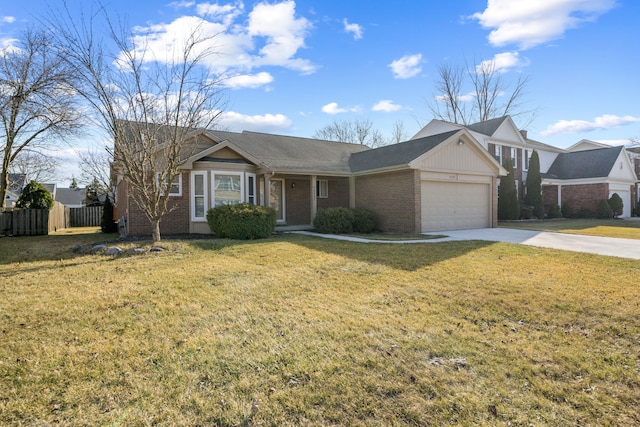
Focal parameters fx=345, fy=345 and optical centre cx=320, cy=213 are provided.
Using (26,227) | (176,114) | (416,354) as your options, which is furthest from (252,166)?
(416,354)

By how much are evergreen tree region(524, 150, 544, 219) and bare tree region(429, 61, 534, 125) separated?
→ 46.4 feet

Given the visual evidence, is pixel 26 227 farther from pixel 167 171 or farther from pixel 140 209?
pixel 167 171

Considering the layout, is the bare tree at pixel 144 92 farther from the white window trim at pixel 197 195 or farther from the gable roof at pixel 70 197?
the gable roof at pixel 70 197

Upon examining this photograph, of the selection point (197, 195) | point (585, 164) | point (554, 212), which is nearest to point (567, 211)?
point (554, 212)

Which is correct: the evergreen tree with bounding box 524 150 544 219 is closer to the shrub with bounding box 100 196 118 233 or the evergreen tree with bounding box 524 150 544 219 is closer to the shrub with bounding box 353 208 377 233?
the shrub with bounding box 353 208 377 233

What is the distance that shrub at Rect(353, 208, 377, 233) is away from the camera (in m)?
15.3

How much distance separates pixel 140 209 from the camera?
1269 cm

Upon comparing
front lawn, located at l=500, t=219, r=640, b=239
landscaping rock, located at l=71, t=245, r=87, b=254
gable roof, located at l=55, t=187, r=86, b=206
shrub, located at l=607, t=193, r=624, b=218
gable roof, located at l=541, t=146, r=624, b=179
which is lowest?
landscaping rock, located at l=71, t=245, r=87, b=254

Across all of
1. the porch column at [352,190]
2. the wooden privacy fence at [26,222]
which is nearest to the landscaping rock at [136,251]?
the porch column at [352,190]

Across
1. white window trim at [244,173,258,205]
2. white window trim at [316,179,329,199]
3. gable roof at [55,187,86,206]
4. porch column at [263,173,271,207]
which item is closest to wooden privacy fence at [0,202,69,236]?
white window trim at [244,173,258,205]

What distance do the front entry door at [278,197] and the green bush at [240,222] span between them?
3.81 metres

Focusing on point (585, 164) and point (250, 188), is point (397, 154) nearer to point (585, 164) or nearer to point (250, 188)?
point (250, 188)

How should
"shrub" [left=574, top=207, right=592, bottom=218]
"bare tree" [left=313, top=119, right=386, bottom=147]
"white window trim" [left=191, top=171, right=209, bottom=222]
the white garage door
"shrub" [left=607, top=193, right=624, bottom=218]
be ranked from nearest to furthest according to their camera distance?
"white window trim" [left=191, top=171, right=209, bottom=222] → the white garage door → "shrub" [left=607, top=193, right=624, bottom=218] → "shrub" [left=574, top=207, right=592, bottom=218] → "bare tree" [left=313, top=119, right=386, bottom=147]

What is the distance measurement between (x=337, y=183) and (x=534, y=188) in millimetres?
15507
